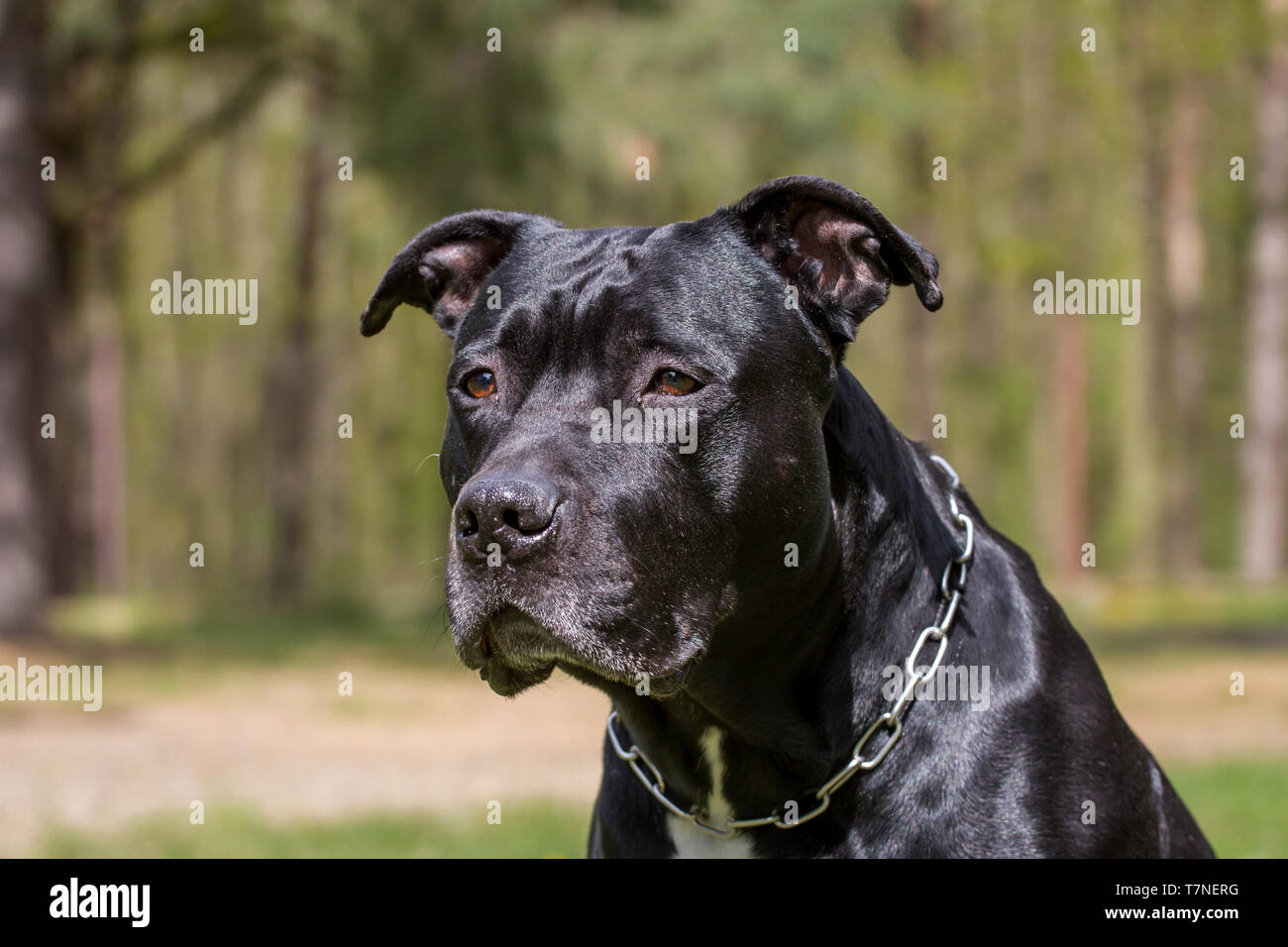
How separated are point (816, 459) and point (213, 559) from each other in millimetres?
33615

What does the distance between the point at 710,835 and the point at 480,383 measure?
1.19 metres

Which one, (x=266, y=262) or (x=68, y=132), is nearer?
(x=68, y=132)

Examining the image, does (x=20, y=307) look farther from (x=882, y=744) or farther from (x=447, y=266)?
(x=882, y=744)

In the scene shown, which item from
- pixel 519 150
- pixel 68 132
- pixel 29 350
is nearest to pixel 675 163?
pixel 519 150

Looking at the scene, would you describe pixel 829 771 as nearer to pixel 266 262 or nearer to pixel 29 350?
pixel 29 350

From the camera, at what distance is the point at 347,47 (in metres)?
13.4

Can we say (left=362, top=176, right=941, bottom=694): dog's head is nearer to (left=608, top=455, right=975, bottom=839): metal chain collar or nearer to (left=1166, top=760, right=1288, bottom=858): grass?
(left=608, top=455, right=975, bottom=839): metal chain collar

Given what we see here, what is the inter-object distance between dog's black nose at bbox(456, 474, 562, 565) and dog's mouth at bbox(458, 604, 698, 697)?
16 cm

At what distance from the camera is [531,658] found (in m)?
3.17

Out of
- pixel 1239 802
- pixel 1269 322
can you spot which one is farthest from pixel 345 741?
pixel 1269 322

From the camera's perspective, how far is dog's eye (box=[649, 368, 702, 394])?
3.27 meters

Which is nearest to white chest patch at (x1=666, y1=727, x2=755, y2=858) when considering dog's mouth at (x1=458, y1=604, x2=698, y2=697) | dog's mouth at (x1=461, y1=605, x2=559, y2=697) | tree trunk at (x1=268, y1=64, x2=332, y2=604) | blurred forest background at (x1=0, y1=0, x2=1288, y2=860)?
dog's mouth at (x1=458, y1=604, x2=698, y2=697)

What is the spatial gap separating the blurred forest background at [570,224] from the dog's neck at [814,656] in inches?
33.0
